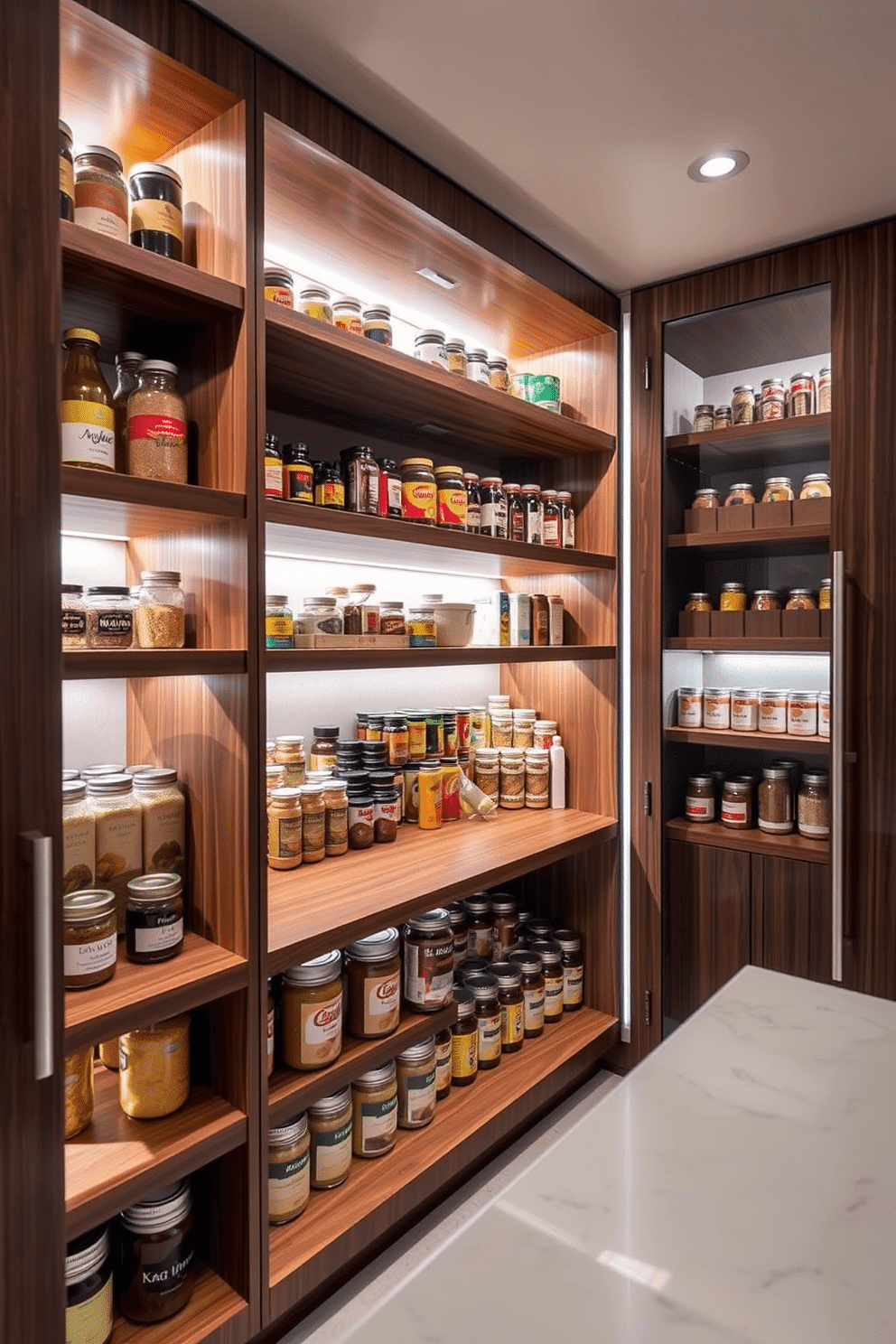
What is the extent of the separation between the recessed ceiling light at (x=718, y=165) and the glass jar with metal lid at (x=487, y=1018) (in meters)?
2.13

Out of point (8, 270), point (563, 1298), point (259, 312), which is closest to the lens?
point (563, 1298)

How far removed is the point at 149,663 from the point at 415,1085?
1.31 meters

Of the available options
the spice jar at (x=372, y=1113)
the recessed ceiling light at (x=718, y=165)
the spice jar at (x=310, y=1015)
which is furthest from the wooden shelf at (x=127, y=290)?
the spice jar at (x=372, y=1113)

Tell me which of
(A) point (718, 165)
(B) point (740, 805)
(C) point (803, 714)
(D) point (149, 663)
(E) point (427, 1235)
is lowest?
(E) point (427, 1235)

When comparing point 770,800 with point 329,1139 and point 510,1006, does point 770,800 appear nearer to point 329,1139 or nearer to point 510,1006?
point 510,1006

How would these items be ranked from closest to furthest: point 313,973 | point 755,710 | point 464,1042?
point 313,973, point 464,1042, point 755,710

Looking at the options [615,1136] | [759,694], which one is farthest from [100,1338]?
[759,694]

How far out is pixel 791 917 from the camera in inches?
93.0

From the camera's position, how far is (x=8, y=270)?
3.24 feet

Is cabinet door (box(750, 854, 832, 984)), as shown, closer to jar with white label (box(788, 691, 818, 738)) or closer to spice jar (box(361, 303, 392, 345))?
jar with white label (box(788, 691, 818, 738))

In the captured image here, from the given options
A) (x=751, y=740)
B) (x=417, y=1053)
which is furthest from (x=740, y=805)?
(x=417, y=1053)

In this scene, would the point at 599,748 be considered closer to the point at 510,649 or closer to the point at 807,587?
the point at 510,649

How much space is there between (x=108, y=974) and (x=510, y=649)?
126 centimetres

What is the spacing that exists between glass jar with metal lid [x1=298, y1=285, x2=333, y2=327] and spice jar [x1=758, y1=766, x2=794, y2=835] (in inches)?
68.6
